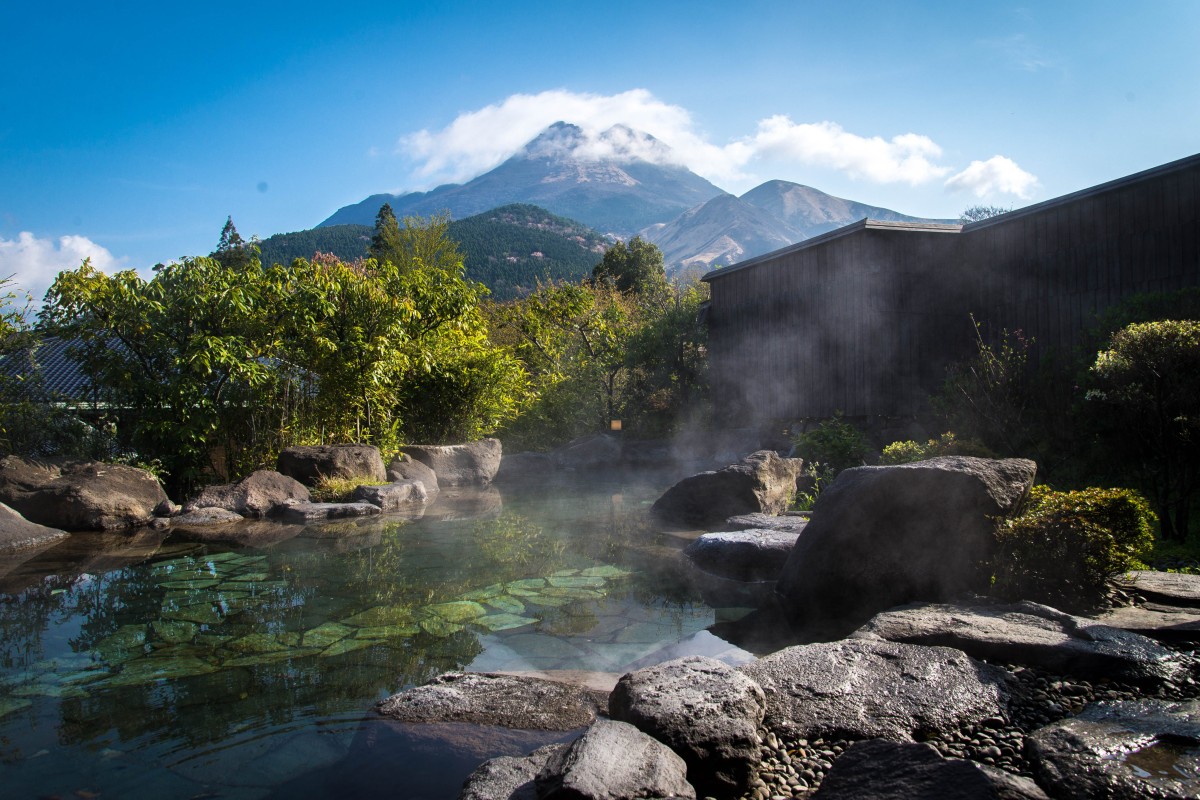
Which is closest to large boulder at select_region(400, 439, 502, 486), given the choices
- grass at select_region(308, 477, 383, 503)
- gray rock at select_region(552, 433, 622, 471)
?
gray rock at select_region(552, 433, 622, 471)

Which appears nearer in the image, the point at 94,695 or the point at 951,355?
the point at 94,695

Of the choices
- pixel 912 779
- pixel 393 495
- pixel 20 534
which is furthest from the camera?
pixel 393 495

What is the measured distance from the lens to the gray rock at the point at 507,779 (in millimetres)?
2396

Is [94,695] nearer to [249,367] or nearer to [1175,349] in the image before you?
[249,367]

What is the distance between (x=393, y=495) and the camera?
34.6 feet

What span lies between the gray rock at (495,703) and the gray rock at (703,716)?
0.42m

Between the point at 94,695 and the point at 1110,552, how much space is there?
18.5ft

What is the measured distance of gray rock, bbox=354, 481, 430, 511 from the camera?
1013 centimetres

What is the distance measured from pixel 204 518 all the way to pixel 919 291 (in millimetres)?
11875

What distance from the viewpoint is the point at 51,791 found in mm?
2730

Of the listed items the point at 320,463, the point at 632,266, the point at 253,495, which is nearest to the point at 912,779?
the point at 253,495

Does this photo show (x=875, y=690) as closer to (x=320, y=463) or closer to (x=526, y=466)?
(x=320, y=463)

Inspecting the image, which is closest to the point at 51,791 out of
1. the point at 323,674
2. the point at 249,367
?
the point at 323,674

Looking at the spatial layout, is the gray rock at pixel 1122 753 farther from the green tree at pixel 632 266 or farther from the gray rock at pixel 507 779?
the green tree at pixel 632 266
